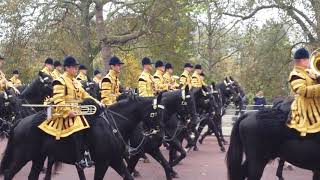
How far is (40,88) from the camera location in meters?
11.5

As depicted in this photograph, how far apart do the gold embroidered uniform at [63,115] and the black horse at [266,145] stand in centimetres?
228

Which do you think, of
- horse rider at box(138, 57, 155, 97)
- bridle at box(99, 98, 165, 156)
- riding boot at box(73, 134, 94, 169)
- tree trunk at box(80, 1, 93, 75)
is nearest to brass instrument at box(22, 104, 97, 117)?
bridle at box(99, 98, 165, 156)

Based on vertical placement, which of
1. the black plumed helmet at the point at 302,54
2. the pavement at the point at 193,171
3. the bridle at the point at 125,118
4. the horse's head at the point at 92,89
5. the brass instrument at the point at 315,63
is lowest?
the pavement at the point at 193,171

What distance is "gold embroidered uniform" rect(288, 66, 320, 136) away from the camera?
710 cm

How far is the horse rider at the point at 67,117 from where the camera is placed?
314 inches

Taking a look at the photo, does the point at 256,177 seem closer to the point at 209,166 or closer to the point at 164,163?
the point at 164,163

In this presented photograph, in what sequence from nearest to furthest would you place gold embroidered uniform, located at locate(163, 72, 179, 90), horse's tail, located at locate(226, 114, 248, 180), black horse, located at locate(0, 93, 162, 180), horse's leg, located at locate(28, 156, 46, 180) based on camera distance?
horse's tail, located at locate(226, 114, 248, 180) < black horse, located at locate(0, 93, 162, 180) < horse's leg, located at locate(28, 156, 46, 180) < gold embroidered uniform, located at locate(163, 72, 179, 90)

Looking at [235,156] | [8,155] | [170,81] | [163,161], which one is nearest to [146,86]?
[163,161]

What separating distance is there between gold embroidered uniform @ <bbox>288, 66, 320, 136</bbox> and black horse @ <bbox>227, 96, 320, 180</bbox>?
131mm

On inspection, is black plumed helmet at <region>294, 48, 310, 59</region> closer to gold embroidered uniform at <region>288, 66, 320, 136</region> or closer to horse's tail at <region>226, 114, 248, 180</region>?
gold embroidered uniform at <region>288, 66, 320, 136</region>

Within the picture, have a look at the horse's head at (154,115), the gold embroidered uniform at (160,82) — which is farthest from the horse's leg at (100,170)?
the gold embroidered uniform at (160,82)

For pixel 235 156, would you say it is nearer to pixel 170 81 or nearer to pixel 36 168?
pixel 36 168

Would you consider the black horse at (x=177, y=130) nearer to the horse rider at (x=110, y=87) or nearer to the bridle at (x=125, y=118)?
the horse rider at (x=110, y=87)

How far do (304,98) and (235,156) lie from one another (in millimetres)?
1318
